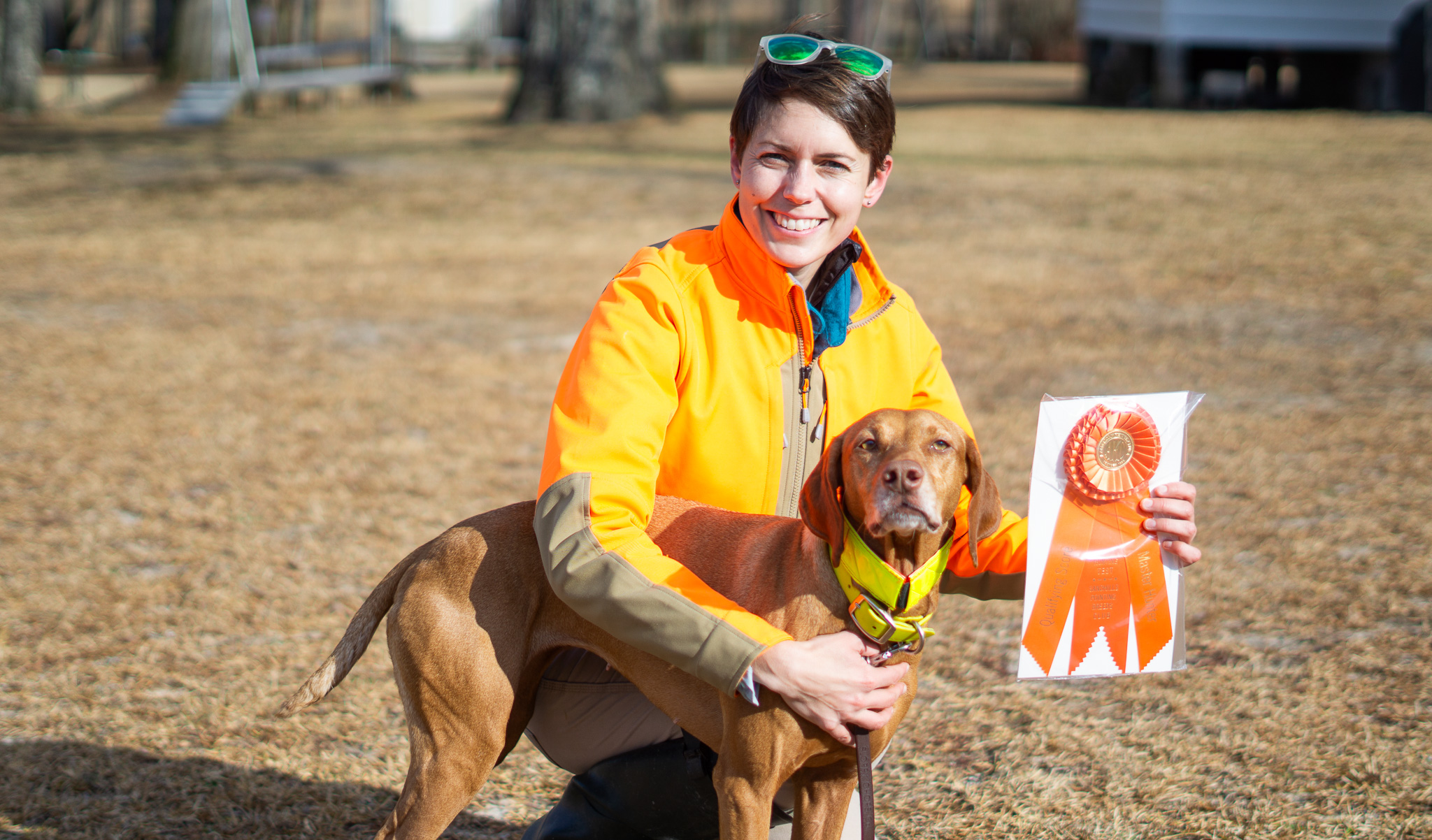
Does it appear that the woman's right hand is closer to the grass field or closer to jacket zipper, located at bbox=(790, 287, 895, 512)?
jacket zipper, located at bbox=(790, 287, 895, 512)

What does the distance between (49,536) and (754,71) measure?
4048 millimetres

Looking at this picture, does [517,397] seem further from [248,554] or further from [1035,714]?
[1035,714]

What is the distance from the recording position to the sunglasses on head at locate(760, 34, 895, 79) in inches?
99.4

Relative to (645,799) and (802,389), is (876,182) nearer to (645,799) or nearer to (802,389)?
(802,389)

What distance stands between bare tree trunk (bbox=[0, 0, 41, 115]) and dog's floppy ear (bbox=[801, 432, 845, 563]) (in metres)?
21.8

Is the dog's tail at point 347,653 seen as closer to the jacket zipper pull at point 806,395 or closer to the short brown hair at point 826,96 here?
the jacket zipper pull at point 806,395

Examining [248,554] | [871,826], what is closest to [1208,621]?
[871,826]

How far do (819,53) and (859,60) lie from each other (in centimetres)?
9

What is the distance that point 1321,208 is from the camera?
1140 cm

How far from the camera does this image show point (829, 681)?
86.1 inches

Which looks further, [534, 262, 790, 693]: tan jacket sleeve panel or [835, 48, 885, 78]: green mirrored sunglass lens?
[835, 48, 885, 78]: green mirrored sunglass lens

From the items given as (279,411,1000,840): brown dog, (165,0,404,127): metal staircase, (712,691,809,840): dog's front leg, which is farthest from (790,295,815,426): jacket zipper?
(165,0,404,127): metal staircase

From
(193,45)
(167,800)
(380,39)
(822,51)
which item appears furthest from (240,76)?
(822,51)

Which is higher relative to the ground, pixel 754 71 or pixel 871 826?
pixel 754 71
